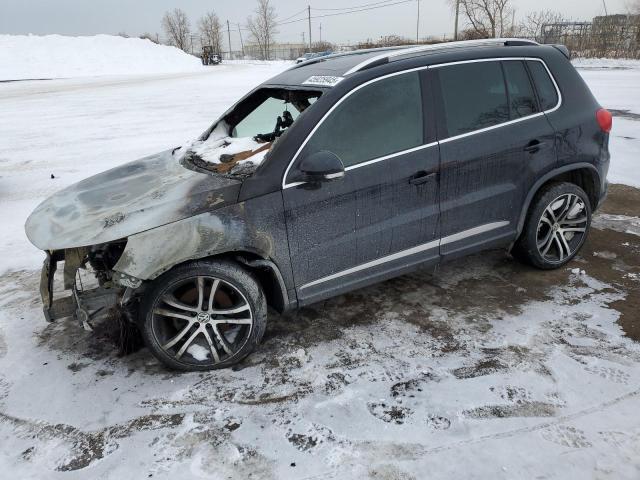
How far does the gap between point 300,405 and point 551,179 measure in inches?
107

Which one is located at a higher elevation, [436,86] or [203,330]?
[436,86]

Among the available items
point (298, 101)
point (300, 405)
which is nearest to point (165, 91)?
point (298, 101)

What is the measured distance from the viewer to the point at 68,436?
8.52ft

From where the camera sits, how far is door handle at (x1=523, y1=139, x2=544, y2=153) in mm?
3619

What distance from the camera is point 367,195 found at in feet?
10.3

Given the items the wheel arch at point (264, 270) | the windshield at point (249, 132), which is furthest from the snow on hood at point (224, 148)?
the wheel arch at point (264, 270)

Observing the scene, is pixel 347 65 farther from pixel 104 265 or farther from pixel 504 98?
pixel 104 265

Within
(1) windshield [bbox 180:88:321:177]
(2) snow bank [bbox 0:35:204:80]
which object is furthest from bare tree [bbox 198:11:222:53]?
(1) windshield [bbox 180:88:321:177]

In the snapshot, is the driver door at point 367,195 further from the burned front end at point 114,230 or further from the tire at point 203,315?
the burned front end at point 114,230

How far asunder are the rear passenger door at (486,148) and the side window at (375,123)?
0.72 feet

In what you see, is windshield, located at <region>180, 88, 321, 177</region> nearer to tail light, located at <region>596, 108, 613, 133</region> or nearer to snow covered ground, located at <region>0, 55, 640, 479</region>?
snow covered ground, located at <region>0, 55, 640, 479</region>

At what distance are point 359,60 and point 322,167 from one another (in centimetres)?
105

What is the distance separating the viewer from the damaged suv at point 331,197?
2.87 metres

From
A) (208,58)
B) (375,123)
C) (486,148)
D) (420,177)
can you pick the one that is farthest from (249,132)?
(208,58)
